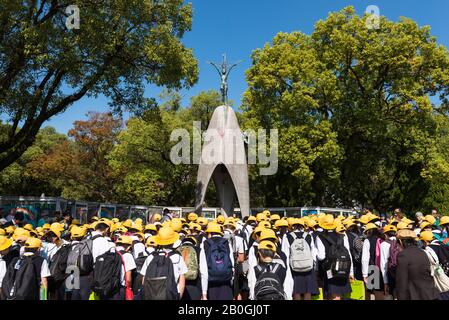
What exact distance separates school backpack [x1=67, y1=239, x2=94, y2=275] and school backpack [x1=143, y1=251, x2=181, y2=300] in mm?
1716

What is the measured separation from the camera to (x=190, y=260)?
597 cm

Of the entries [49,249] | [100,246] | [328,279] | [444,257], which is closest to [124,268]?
[100,246]

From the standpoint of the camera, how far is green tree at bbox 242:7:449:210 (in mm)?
23609

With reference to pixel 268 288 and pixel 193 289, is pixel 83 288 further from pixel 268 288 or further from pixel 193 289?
pixel 268 288

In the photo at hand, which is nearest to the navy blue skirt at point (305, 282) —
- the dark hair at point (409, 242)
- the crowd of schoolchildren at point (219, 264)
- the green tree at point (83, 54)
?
the crowd of schoolchildren at point (219, 264)

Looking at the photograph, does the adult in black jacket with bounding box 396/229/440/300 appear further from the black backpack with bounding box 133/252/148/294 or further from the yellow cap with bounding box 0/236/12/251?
the yellow cap with bounding box 0/236/12/251

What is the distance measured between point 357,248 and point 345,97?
18.4m

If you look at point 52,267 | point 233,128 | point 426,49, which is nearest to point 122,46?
point 233,128

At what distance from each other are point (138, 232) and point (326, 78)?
18915 mm

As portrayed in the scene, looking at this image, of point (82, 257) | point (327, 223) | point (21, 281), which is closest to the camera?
point (21, 281)

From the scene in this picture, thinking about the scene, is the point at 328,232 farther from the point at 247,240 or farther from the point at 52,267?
the point at 52,267

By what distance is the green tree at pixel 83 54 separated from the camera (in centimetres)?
1281

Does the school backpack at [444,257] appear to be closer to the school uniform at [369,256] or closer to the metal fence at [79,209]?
the school uniform at [369,256]

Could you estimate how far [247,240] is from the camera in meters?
9.94
